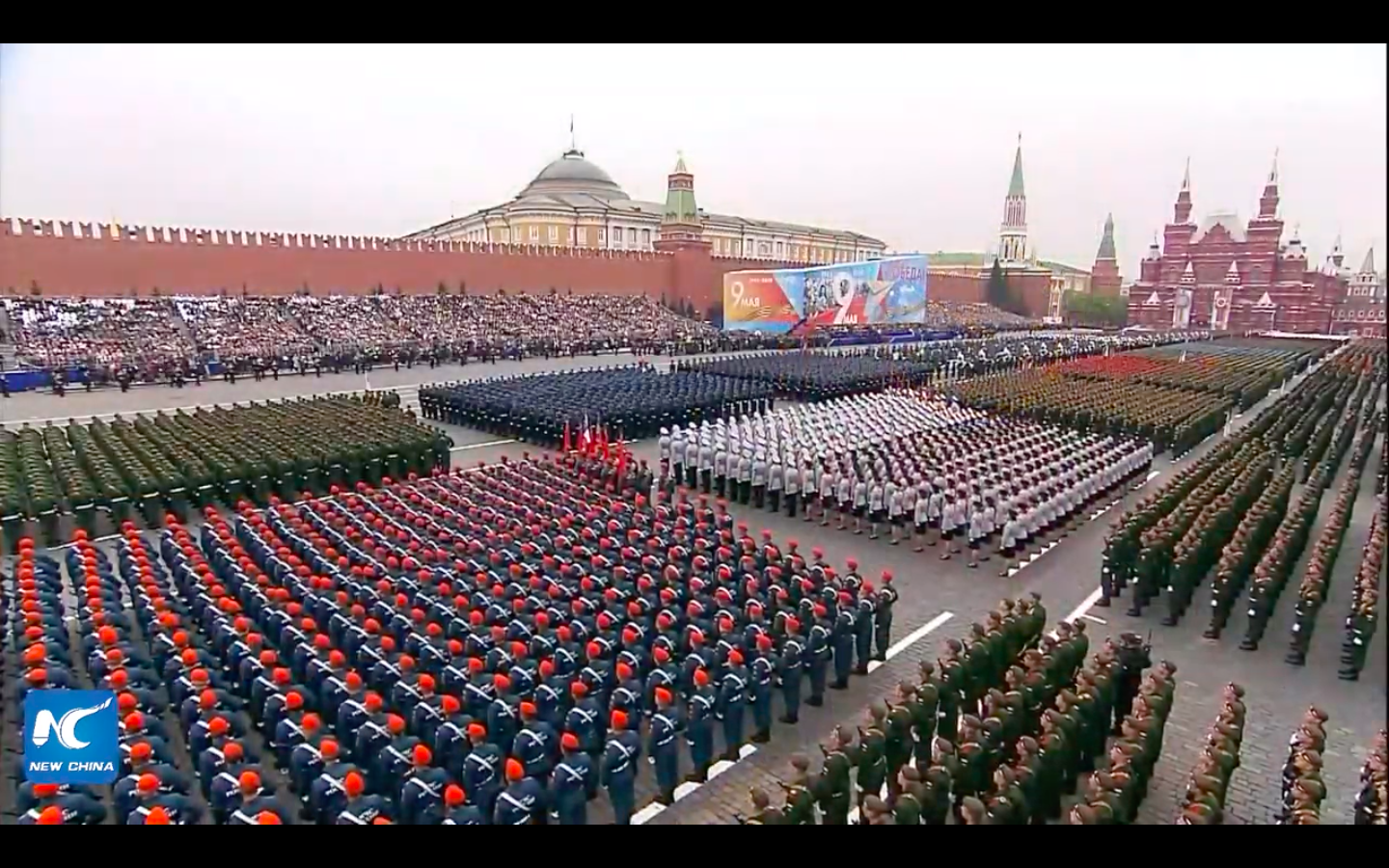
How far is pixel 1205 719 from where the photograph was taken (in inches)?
→ 271

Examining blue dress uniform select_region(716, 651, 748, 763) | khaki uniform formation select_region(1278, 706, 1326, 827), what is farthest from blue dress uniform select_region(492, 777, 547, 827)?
khaki uniform formation select_region(1278, 706, 1326, 827)

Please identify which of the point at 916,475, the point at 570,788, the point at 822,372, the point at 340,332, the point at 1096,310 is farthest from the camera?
the point at 1096,310

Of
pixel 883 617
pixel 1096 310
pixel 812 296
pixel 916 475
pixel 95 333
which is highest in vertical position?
pixel 1096 310

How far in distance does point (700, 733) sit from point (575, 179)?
79604 mm

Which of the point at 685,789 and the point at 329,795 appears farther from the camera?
the point at 685,789

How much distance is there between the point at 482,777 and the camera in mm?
5164

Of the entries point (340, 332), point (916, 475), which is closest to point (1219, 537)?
point (916, 475)

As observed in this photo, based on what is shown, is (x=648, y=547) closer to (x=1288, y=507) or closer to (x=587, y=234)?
(x=1288, y=507)

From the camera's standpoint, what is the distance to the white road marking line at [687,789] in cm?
558

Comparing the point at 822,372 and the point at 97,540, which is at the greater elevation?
the point at 822,372

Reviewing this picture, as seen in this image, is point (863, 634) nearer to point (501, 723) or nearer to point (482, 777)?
point (501, 723)
